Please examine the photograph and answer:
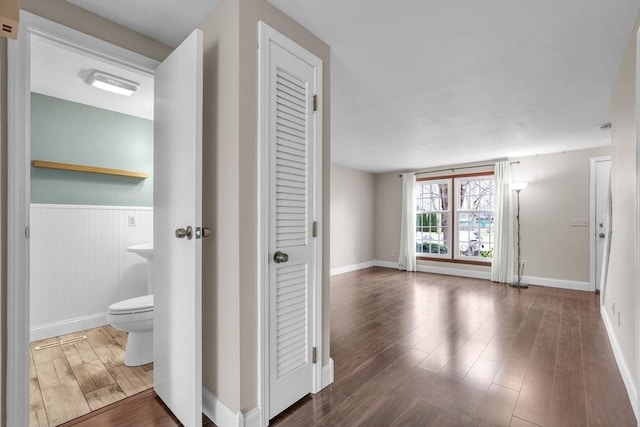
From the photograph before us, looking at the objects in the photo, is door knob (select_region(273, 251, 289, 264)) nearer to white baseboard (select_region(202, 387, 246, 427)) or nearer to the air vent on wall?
white baseboard (select_region(202, 387, 246, 427))

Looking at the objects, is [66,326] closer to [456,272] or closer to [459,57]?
[459,57]

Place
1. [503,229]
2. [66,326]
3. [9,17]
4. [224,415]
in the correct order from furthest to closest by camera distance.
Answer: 1. [503,229]
2. [66,326]
3. [224,415]
4. [9,17]

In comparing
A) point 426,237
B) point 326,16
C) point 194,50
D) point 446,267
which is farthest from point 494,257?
point 194,50

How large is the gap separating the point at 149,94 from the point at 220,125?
1.73 m

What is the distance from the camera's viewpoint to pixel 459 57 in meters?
2.10

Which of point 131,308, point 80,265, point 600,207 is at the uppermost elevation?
point 600,207

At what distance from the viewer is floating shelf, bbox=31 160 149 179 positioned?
270cm

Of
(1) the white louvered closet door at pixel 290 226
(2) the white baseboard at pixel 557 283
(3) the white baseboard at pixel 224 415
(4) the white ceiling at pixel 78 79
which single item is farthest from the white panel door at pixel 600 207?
(4) the white ceiling at pixel 78 79

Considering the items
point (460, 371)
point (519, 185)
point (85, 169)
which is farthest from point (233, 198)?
point (519, 185)

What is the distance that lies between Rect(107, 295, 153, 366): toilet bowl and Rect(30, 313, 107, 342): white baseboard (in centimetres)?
98

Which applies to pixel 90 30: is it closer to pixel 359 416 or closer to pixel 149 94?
pixel 149 94

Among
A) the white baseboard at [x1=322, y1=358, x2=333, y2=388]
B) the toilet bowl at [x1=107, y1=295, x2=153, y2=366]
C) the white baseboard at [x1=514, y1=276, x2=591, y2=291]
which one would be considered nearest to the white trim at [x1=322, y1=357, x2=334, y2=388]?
the white baseboard at [x1=322, y1=358, x2=333, y2=388]

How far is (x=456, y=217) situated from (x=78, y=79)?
20.2ft

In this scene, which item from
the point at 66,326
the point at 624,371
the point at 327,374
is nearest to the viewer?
the point at 327,374
